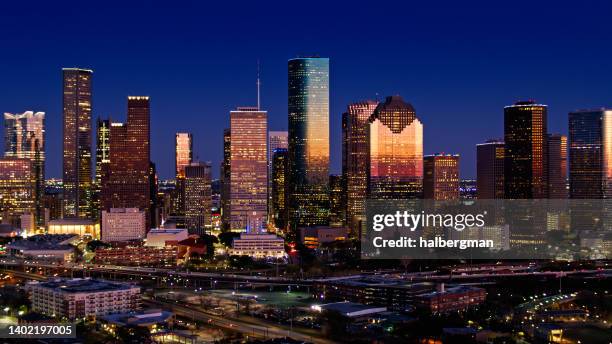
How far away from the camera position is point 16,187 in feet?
170

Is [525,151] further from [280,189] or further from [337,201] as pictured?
[280,189]

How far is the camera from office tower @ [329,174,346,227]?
4544cm

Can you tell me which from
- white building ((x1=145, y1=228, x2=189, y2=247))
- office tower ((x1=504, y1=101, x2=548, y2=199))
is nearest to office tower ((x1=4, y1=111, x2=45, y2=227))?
white building ((x1=145, y1=228, x2=189, y2=247))

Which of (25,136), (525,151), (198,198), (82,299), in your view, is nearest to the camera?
(82,299)

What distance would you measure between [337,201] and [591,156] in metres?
15.0

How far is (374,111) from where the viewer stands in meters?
46.8

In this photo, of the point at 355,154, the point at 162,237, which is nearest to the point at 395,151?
the point at 355,154

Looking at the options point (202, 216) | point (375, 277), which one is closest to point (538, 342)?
point (375, 277)

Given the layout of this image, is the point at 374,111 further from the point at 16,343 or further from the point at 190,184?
the point at 16,343

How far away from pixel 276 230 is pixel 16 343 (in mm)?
31594

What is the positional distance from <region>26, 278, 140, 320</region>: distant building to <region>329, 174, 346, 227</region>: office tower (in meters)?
23.6

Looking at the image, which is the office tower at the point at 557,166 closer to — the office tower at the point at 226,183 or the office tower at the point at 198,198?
the office tower at the point at 226,183

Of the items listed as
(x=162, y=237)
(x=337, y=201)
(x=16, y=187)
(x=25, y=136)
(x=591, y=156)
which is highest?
(x=25, y=136)

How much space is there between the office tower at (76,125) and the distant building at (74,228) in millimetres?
10270
